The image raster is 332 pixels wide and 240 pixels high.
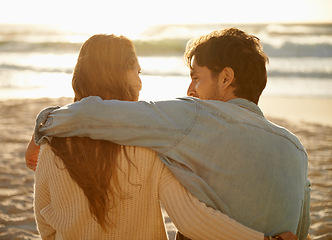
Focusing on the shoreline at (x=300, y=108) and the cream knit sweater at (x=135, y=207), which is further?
the shoreline at (x=300, y=108)

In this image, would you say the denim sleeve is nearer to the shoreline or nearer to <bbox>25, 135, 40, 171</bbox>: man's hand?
<bbox>25, 135, 40, 171</bbox>: man's hand

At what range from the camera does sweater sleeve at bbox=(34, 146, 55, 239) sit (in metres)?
2.01

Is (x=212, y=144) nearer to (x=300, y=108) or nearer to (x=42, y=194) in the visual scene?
(x=42, y=194)

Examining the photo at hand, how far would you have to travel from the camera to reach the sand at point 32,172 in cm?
399

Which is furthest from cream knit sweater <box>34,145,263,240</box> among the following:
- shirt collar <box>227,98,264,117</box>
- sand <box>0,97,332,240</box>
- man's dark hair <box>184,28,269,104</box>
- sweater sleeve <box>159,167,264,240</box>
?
sand <box>0,97,332,240</box>

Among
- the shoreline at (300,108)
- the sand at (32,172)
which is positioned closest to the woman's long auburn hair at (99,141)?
the sand at (32,172)

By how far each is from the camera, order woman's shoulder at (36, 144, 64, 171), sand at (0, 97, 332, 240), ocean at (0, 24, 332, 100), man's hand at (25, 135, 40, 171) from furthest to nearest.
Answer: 1. ocean at (0, 24, 332, 100)
2. sand at (0, 97, 332, 240)
3. man's hand at (25, 135, 40, 171)
4. woman's shoulder at (36, 144, 64, 171)

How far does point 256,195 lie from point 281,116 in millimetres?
6305

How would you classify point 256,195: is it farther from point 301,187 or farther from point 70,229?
point 70,229

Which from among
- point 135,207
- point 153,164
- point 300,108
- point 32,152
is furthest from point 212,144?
point 300,108

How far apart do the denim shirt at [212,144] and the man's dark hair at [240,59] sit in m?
0.22

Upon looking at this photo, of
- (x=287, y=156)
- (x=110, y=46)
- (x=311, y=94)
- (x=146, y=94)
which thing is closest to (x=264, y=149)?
(x=287, y=156)

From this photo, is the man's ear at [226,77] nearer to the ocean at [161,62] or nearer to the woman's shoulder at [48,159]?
the woman's shoulder at [48,159]

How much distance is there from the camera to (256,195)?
1.96 meters
